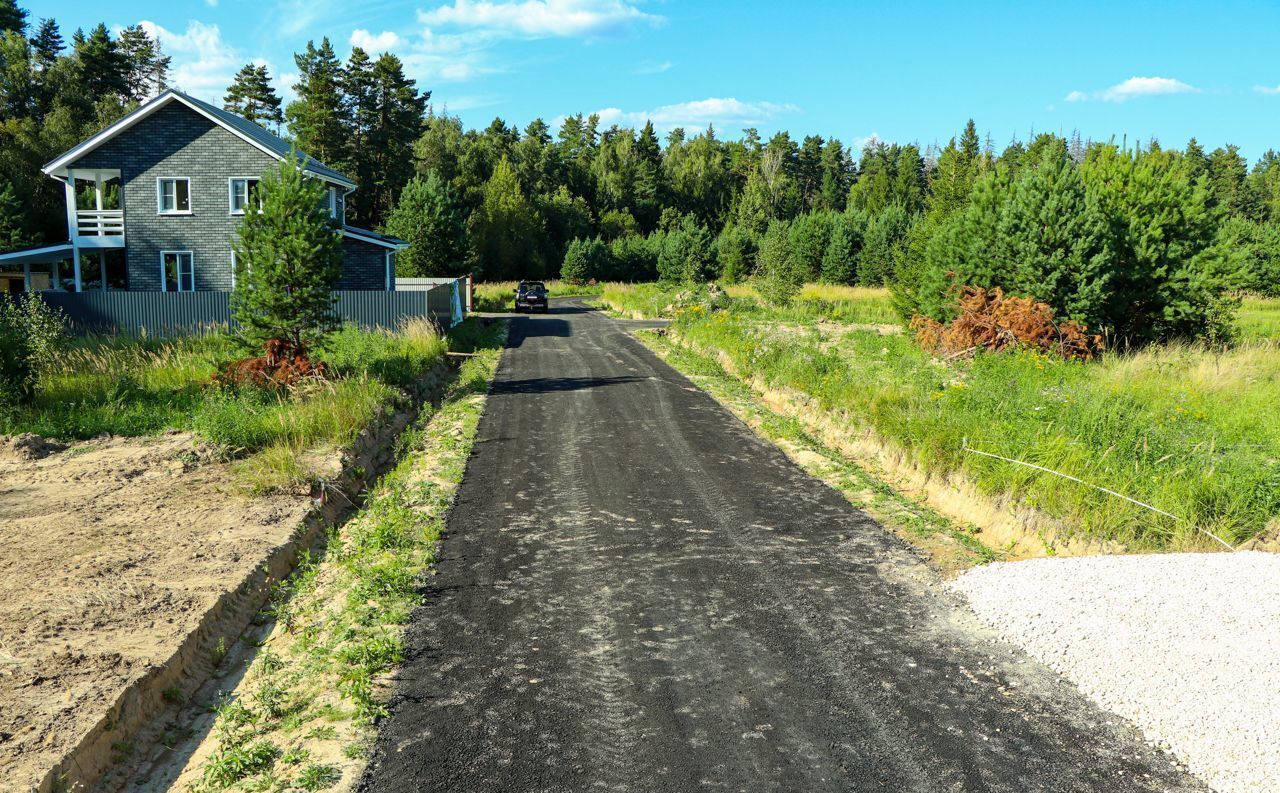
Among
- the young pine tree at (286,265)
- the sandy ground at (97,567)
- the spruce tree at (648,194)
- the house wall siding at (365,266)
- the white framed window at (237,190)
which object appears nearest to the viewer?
the sandy ground at (97,567)

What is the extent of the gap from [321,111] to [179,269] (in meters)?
32.3

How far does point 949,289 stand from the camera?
22078mm

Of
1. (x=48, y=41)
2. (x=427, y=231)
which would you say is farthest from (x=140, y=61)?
(x=427, y=231)

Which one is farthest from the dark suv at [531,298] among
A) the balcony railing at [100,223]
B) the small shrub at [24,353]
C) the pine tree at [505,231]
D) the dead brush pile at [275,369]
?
the dead brush pile at [275,369]

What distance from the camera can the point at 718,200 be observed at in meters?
106

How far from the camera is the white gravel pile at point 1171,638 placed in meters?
4.77

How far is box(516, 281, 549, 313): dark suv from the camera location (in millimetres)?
41938

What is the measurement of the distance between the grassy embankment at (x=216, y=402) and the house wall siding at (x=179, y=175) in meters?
11.0

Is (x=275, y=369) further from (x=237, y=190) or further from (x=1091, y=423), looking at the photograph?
(x=237, y=190)

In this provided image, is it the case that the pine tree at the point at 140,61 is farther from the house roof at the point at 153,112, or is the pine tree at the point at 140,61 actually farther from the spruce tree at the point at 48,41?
the house roof at the point at 153,112

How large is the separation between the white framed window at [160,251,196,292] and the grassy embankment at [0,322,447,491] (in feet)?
35.8

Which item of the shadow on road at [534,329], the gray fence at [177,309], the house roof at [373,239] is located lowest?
the shadow on road at [534,329]

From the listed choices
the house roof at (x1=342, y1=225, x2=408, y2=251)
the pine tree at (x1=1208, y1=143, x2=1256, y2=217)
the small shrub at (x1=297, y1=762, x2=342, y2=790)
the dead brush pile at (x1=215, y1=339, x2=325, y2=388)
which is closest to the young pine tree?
the dead brush pile at (x1=215, y1=339, x2=325, y2=388)

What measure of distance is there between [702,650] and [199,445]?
828cm
